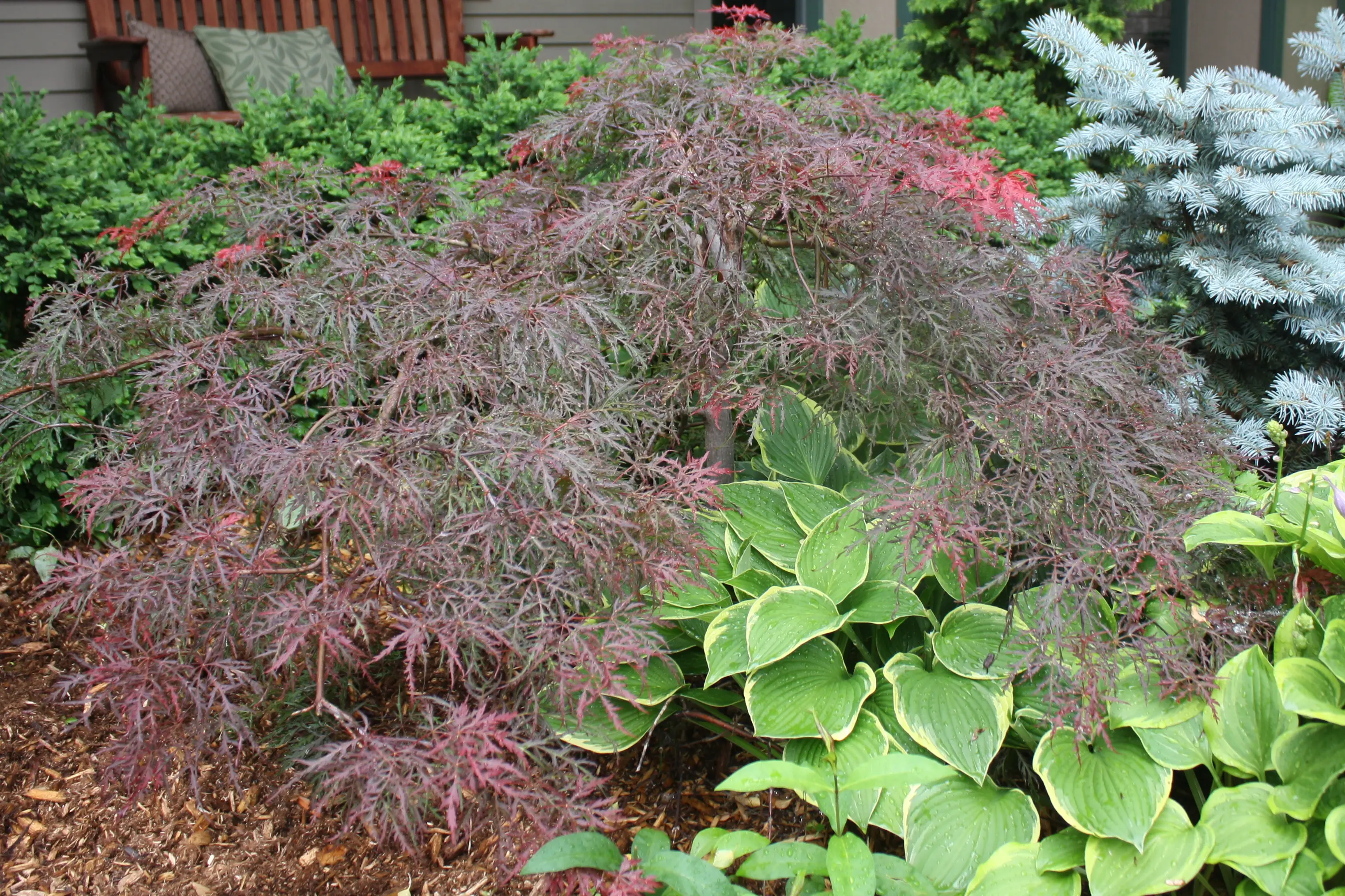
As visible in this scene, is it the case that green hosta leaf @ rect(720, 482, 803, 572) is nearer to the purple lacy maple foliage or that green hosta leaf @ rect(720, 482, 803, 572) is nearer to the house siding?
the purple lacy maple foliage

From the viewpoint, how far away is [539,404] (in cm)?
159

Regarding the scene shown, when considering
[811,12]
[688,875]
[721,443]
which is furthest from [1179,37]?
[688,875]

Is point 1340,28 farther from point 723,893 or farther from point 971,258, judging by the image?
point 723,893

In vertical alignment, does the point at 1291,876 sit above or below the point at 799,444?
below

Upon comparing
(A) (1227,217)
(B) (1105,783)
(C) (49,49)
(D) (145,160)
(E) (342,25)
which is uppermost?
(E) (342,25)

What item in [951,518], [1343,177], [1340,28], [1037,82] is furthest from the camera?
[1037,82]

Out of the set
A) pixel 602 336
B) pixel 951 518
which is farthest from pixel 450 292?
pixel 951 518

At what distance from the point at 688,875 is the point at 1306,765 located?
946 mm

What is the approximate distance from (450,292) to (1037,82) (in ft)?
15.1

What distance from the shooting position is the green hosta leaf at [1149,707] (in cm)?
155

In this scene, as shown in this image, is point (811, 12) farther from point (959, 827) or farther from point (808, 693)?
point (959, 827)

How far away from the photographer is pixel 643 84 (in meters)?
Result: 2.04

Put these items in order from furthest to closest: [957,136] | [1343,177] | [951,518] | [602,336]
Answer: [1343,177] < [957,136] < [602,336] < [951,518]

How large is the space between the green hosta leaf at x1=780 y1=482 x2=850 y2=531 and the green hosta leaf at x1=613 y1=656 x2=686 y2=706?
42 centimetres
